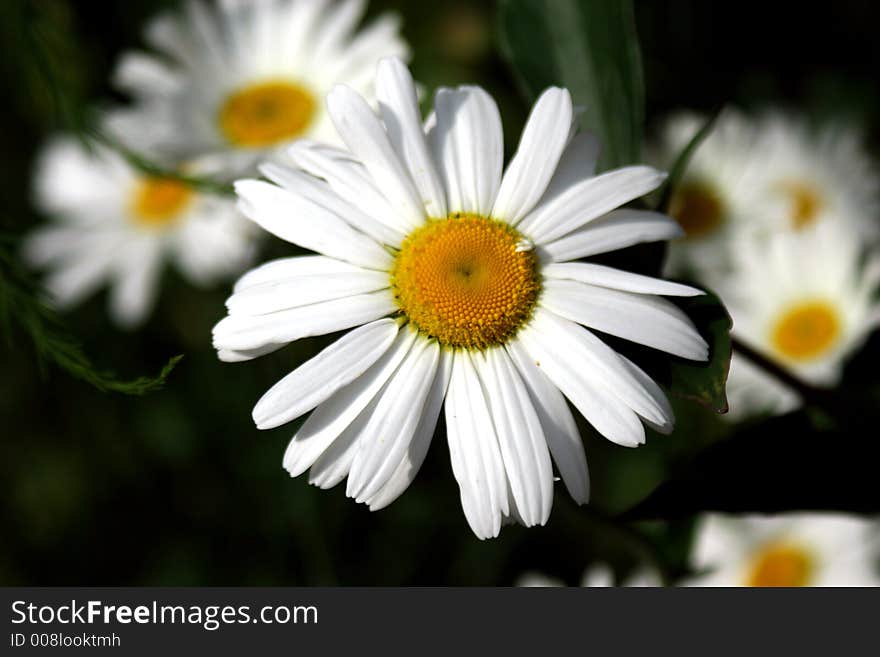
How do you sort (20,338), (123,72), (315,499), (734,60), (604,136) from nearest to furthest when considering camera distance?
1. (604,136)
2. (123,72)
3. (315,499)
4. (20,338)
5. (734,60)

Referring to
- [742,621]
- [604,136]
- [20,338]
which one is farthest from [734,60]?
[20,338]

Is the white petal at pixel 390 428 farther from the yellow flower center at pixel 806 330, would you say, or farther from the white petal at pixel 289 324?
the yellow flower center at pixel 806 330

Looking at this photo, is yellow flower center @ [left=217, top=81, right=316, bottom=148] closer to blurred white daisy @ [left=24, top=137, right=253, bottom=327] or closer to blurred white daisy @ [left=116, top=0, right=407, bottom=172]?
blurred white daisy @ [left=116, top=0, right=407, bottom=172]

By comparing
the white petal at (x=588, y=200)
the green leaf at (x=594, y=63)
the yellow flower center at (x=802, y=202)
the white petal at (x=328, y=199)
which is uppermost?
the yellow flower center at (x=802, y=202)

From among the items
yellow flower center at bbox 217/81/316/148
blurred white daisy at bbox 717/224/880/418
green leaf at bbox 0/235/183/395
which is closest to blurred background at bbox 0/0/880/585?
blurred white daisy at bbox 717/224/880/418

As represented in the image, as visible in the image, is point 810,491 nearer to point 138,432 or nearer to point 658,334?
point 658,334

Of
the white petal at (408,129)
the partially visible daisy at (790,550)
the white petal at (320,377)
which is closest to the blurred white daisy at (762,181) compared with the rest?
the partially visible daisy at (790,550)

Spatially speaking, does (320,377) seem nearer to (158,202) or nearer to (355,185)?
(355,185)
